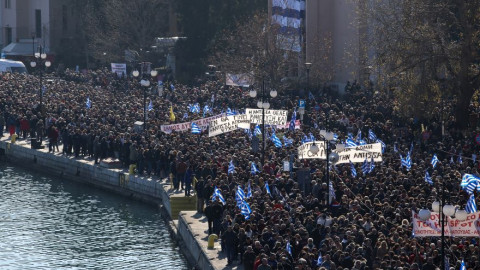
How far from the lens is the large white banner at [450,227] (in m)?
24.5

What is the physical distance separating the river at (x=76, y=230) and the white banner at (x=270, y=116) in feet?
15.4

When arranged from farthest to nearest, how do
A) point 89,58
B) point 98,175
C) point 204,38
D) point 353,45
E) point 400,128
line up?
point 89,58 → point 204,38 → point 353,45 → point 98,175 → point 400,128

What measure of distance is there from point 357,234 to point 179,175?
14534mm

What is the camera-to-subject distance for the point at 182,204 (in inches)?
1540

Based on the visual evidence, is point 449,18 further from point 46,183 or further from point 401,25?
point 46,183

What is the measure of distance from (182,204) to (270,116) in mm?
4434

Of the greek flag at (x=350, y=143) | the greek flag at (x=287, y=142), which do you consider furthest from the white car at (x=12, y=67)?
the greek flag at (x=350, y=143)

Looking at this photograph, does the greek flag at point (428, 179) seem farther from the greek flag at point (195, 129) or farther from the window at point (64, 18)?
the window at point (64, 18)

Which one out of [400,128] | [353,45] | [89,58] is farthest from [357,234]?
[89,58]

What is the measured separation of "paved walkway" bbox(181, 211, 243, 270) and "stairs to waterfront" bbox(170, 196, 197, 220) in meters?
1.84

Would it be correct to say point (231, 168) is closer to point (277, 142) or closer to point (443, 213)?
point (277, 142)

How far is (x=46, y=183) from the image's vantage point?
49875mm

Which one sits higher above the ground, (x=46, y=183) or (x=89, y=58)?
(x=89, y=58)

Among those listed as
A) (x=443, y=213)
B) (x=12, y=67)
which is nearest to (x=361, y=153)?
(x=443, y=213)
